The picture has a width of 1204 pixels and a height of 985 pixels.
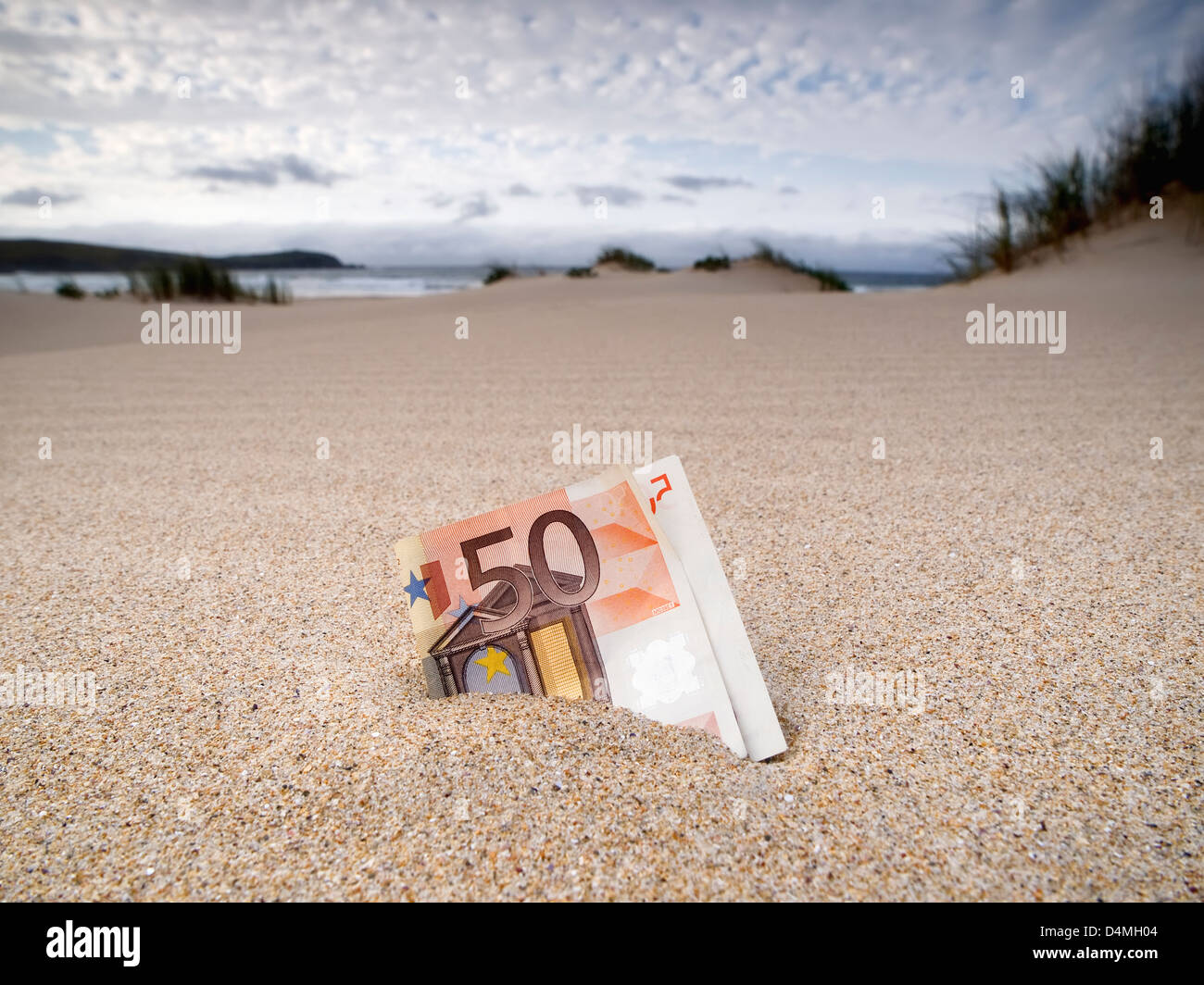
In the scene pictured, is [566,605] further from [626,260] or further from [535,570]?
[626,260]

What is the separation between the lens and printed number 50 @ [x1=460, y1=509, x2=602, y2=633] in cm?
123

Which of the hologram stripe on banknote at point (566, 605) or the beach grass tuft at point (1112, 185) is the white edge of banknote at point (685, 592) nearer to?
the hologram stripe on banknote at point (566, 605)

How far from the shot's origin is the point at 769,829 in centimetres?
93

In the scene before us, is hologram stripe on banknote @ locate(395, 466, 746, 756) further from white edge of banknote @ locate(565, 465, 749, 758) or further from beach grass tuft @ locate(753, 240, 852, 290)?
beach grass tuft @ locate(753, 240, 852, 290)

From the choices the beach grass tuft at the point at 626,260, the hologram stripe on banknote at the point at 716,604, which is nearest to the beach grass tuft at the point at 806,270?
the beach grass tuft at the point at 626,260

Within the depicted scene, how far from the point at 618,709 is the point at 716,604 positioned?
9.0 inches

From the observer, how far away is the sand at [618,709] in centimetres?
89

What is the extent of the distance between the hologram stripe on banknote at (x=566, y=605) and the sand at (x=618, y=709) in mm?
Answer: 59

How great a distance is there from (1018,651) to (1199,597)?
0.50 m

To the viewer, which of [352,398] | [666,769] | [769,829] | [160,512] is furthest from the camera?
[352,398]

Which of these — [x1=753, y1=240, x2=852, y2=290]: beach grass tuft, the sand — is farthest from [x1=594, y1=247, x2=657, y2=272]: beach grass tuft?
the sand

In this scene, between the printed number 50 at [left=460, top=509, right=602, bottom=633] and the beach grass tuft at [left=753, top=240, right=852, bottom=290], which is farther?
the beach grass tuft at [left=753, top=240, right=852, bottom=290]
